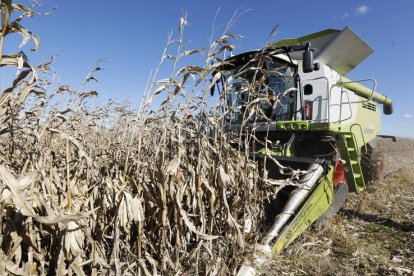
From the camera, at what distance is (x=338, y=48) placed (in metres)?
5.77

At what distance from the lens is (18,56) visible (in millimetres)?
1467

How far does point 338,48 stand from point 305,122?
244 cm

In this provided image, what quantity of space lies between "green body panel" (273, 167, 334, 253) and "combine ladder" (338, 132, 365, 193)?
4.67 ft

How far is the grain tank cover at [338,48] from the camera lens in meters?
5.59

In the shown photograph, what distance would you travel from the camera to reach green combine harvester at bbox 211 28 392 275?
2482 millimetres

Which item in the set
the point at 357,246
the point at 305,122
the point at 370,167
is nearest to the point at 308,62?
the point at 305,122

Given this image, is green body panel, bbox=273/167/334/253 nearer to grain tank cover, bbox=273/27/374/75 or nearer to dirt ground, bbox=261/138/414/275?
dirt ground, bbox=261/138/414/275

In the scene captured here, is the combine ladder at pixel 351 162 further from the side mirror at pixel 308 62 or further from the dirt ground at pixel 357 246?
the side mirror at pixel 308 62

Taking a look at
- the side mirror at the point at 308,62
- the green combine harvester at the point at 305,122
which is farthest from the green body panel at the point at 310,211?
the side mirror at the point at 308,62

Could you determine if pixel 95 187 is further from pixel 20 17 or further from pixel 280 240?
pixel 280 240

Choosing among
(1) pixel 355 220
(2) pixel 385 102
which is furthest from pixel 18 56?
(2) pixel 385 102

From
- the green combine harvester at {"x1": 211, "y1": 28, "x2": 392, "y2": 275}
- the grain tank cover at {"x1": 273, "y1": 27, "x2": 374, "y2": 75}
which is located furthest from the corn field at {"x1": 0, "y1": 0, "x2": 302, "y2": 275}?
the grain tank cover at {"x1": 273, "y1": 27, "x2": 374, "y2": 75}

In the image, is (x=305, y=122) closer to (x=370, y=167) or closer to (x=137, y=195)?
(x=370, y=167)

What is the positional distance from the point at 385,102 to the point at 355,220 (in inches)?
225
